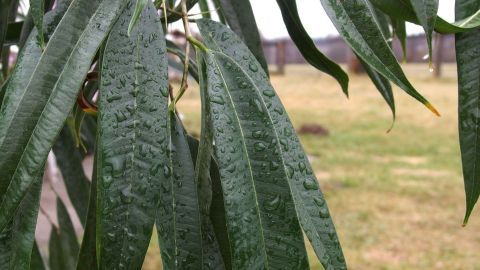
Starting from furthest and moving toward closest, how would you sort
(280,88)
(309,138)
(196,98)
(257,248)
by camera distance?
(280,88) < (196,98) < (309,138) < (257,248)

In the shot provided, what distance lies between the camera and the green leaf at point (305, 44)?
0.62m

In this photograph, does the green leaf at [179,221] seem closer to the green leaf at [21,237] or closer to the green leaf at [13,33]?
the green leaf at [21,237]

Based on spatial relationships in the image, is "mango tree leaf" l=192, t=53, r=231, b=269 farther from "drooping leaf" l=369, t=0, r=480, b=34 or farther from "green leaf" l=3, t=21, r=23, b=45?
"green leaf" l=3, t=21, r=23, b=45

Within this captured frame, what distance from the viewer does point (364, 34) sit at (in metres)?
0.46

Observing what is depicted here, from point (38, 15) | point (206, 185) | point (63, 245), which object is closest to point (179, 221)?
point (206, 185)

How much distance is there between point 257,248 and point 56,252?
68 cm

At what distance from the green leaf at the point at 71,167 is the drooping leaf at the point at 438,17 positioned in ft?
1.44

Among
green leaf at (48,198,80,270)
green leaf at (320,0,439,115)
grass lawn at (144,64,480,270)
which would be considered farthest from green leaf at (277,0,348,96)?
grass lawn at (144,64,480,270)

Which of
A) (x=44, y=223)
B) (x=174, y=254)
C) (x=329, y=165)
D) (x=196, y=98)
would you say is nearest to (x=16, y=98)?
(x=174, y=254)

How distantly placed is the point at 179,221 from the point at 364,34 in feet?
0.64

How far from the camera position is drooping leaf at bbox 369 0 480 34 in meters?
0.45

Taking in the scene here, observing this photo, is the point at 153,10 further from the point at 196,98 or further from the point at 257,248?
the point at 196,98

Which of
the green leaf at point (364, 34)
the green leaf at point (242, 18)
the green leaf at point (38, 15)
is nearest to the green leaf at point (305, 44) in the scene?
the green leaf at point (242, 18)

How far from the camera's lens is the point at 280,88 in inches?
340
